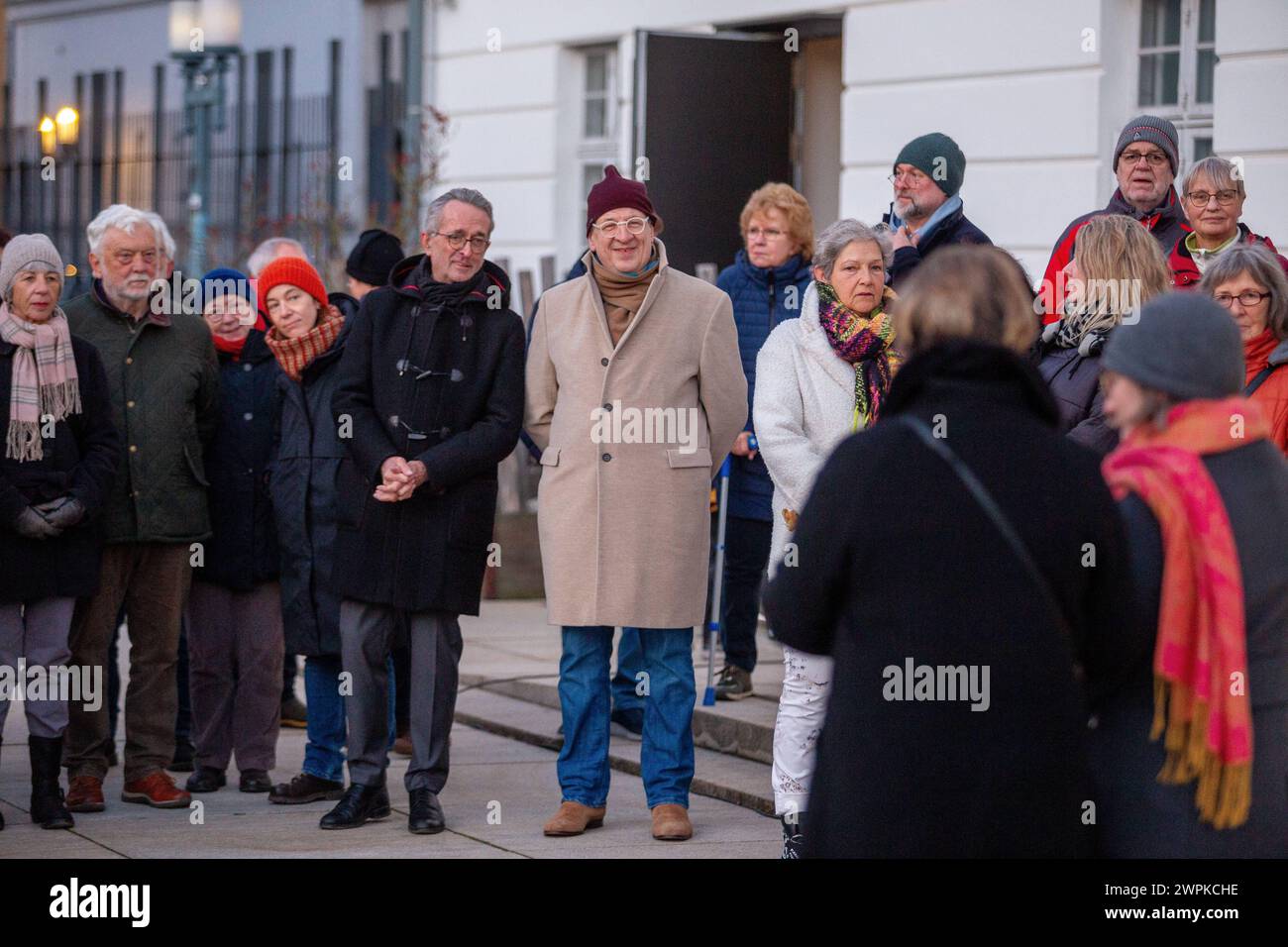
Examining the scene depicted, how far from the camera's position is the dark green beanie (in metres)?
7.21

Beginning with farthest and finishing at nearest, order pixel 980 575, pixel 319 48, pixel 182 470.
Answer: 1. pixel 319 48
2. pixel 182 470
3. pixel 980 575

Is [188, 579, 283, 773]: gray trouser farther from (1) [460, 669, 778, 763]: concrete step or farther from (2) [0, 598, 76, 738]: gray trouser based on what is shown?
(1) [460, 669, 778, 763]: concrete step

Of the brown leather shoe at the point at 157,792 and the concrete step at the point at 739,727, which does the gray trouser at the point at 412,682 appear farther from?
the concrete step at the point at 739,727

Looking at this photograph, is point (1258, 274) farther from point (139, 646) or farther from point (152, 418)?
point (139, 646)

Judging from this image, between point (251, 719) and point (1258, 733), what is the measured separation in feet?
15.2

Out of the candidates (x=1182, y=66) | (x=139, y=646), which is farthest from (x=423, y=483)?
(x=1182, y=66)

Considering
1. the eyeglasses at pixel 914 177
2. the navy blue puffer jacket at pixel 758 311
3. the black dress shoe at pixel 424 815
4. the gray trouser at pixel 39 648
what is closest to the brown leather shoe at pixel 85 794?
the gray trouser at pixel 39 648

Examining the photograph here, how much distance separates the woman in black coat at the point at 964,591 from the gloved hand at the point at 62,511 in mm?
3865

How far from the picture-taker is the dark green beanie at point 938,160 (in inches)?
284

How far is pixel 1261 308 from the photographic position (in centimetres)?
629

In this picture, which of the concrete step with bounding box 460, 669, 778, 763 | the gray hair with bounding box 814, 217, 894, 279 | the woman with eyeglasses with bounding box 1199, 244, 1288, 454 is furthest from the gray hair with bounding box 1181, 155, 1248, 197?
the concrete step with bounding box 460, 669, 778, 763

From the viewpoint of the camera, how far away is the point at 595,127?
596 inches
